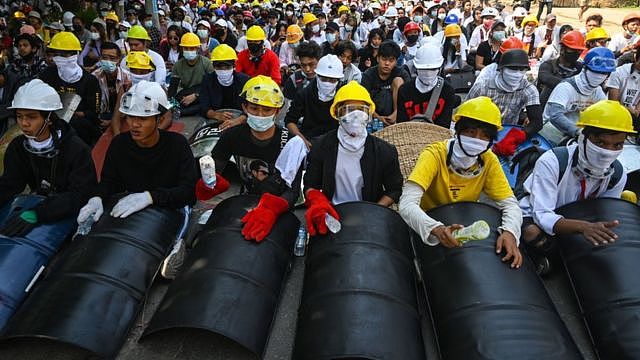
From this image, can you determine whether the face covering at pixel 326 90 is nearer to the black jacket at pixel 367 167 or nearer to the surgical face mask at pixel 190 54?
the black jacket at pixel 367 167

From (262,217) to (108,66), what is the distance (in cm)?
407

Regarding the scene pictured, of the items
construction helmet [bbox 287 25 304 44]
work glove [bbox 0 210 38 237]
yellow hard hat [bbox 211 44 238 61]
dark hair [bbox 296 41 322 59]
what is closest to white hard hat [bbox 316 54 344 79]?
dark hair [bbox 296 41 322 59]

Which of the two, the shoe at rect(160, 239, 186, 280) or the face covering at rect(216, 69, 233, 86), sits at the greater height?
the face covering at rect(216, 69, 233, 86)

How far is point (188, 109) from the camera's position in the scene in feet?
23.2

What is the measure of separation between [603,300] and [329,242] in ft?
5.10

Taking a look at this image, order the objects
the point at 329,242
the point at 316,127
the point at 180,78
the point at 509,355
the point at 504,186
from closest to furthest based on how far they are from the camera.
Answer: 1. the point at 509,355
2. the point at 329,242
3. the point at 504,186
4. the point at 316,127
5. the point at 180,78

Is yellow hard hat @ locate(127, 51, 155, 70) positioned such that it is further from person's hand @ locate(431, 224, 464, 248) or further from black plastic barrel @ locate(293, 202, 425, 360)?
person's hand @ locate(431, 224, 464, 248)

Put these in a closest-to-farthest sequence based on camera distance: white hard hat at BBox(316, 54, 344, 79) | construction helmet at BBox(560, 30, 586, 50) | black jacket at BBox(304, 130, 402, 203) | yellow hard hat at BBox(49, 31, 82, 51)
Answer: black jacket at BBox(304, 130, 402, 203)
white hard hat at BBox(316, 54, 344, 79)
yellow hard hat at BBox(49, 31, 82, 51)
construction helmet at BBox(560, 30, 586, 50)

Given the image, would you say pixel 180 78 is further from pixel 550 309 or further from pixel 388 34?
pixel 550 309

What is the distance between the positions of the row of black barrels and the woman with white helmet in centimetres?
54

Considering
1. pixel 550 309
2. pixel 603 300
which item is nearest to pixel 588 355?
pixel 603 300

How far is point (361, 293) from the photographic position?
237 cm

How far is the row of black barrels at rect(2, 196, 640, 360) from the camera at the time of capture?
2197 mm

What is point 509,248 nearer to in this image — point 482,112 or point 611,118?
point 482,112
